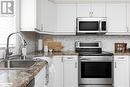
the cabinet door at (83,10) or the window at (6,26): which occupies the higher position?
the cabinet door at (83,10)

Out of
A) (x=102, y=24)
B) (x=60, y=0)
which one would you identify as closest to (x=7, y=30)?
(x=60, y=0)

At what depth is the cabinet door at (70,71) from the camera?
4340 mm

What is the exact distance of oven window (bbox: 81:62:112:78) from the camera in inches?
174

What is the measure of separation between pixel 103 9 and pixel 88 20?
404 millimetres

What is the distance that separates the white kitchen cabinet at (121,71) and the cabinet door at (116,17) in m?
0.75

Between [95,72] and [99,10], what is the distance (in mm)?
1316

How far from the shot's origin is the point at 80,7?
482 cm

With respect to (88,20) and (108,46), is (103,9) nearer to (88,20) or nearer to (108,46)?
(88,20)

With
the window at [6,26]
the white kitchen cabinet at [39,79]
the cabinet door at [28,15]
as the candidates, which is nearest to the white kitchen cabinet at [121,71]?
the cabinet door at [28,15]

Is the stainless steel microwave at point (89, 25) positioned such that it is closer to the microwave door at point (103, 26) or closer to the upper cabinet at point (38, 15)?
the microwave door at point (103, 26)

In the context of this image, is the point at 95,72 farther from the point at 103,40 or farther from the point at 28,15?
the point at 28,15

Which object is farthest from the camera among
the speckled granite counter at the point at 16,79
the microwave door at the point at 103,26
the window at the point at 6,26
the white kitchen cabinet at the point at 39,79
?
the microwave door at the point at 103,26

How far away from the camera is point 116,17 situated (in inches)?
189

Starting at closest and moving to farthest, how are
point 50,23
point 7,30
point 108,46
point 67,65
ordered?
1. point 7,30
2. point 67,65
3. point 50,23
4. point 108,46
